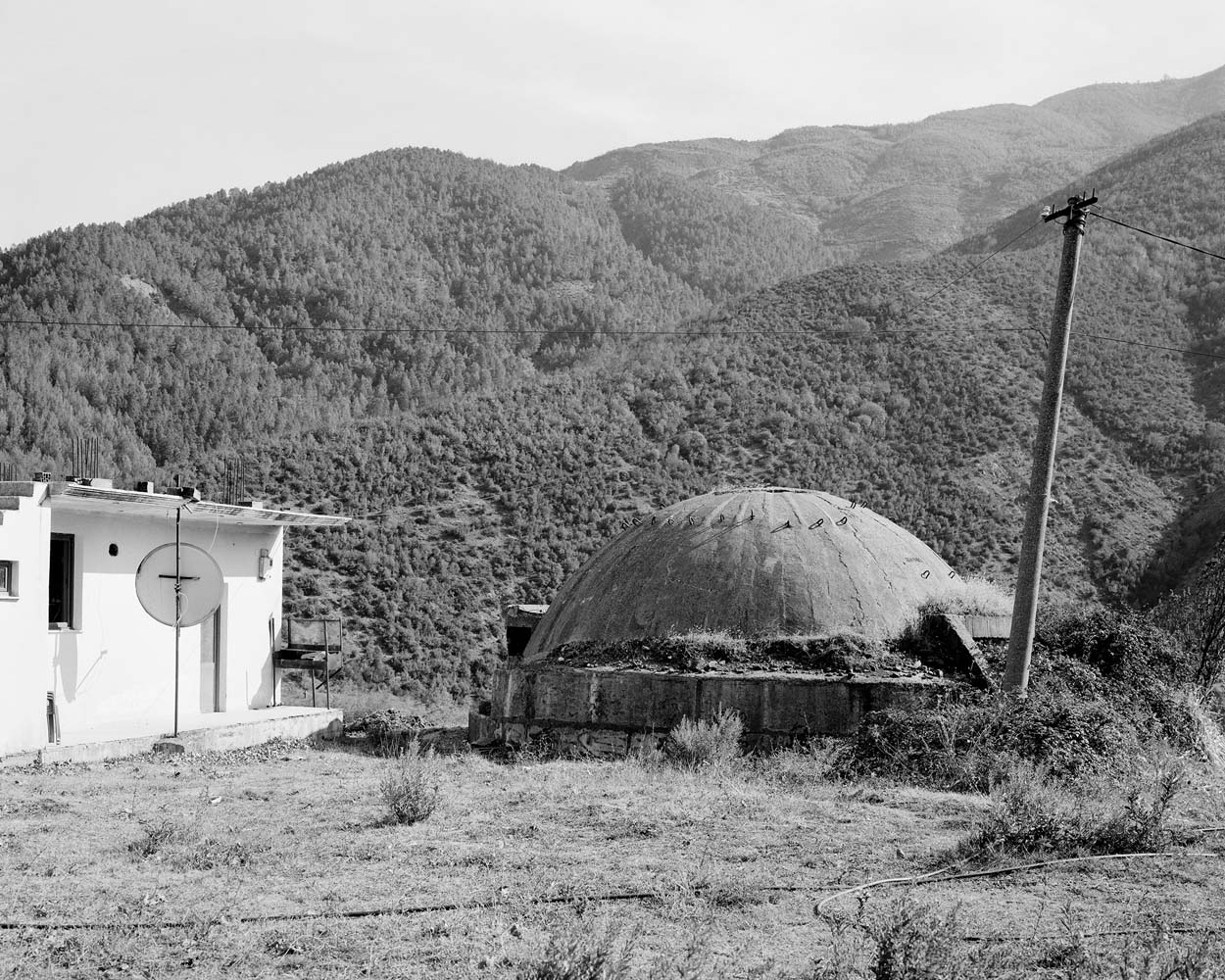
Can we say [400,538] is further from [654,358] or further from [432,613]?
[654,358]

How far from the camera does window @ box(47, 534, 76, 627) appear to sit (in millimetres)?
19359

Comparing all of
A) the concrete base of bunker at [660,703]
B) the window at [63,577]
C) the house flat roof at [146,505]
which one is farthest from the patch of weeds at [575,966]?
the window at [63,577]

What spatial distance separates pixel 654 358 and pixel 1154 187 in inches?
1070

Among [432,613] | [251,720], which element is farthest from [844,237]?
[251,720]

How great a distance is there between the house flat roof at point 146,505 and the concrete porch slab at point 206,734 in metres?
3.36

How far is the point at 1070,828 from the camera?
9.51 m

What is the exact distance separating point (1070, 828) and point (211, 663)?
689 inches

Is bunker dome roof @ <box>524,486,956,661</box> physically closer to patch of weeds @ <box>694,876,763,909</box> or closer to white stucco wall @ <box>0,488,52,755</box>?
white stucco wall @ <box>0,488,52,755</box>

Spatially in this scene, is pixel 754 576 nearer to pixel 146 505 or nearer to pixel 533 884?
pixel 146 505

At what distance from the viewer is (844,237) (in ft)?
335

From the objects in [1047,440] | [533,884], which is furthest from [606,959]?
[1047,440]

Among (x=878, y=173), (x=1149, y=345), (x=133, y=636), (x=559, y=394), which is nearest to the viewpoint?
(x=133, y=636)

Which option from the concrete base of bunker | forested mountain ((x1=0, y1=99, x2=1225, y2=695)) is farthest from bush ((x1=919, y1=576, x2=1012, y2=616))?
forested mountain ((x1=0, y1=99, x2=1225, y2=695))

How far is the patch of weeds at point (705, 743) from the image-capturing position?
1485 centimetres
